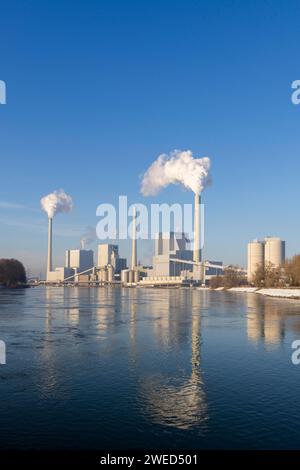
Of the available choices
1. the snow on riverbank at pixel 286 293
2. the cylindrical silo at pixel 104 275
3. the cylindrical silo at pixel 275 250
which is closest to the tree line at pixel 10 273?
the snow on riverbank at pixel 286 293

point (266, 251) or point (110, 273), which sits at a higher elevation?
point (266, 251)

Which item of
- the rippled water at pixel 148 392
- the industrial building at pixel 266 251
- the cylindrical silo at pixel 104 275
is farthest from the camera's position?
the cylindrical silo at pixel 104 275

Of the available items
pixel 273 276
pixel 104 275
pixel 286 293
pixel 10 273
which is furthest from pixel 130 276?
pixel 286 293

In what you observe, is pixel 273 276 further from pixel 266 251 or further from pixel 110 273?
pixel 110 273

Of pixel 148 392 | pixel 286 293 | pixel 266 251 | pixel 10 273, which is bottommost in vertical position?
pixel 286 293

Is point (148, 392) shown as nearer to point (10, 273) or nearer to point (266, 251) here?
point (10, 273)

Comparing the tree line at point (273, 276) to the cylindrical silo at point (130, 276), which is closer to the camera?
the tree line at point (273, 276)

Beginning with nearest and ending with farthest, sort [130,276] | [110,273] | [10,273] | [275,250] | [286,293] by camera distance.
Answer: [286,293] → [10,273] → [275,250] → [130,276] → [110,273]

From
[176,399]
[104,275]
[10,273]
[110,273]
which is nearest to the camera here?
[176,399]

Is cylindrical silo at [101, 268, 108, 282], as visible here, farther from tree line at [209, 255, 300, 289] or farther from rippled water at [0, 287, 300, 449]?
rippled water at [0, 287, 300, 449]

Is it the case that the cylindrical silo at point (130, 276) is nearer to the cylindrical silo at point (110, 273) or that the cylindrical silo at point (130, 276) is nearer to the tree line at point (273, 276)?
the cylindrical silo at point (110, 273)

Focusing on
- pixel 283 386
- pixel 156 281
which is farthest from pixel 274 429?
pixel 156 281

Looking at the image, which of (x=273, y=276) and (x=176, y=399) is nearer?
(x=176, y=399)
